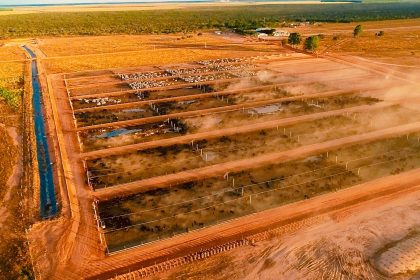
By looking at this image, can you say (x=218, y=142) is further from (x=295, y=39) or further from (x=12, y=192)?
(x=295, y=39)

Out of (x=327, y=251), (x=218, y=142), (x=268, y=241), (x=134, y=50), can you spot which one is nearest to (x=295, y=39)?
(x=134, y=50)

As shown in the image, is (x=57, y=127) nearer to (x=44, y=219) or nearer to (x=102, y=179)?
(x=102, y=179)

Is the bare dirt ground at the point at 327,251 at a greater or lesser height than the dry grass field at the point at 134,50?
lesser

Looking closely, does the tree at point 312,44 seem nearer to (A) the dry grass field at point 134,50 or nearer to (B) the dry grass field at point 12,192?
(A) the dry grass field at point 134,50

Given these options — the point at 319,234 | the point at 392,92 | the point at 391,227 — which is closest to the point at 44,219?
the point at 319,234

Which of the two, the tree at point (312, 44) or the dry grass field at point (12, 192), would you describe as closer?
the dry grass field at point (12, 192)

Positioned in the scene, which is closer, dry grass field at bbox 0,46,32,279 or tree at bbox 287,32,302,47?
Answer: dry grass field at bbox 0,46,32,279

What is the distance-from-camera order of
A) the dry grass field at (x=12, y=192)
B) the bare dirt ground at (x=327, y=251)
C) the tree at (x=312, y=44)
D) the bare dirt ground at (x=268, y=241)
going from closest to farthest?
1. the bare dirt ground at (x=327, y=251)
2. the bare dirt ground at (x=268, y=241)
3. the dry grass field at (x=12, y=192)
4. the tree at (x=312, y=44)

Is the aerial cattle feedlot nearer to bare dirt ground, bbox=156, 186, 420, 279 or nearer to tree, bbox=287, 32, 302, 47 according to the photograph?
bare dirt ground, bbox=156, 186, 420, 279

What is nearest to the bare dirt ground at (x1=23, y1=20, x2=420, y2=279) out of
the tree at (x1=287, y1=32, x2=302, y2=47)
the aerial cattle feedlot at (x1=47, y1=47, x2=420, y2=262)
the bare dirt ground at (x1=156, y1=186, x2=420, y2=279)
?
the bare dirt ground at (x1=156, y1=186, x2=420, y2=279)

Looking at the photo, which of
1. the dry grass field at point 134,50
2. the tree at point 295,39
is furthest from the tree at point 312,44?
the dry grass field at point 134,50
